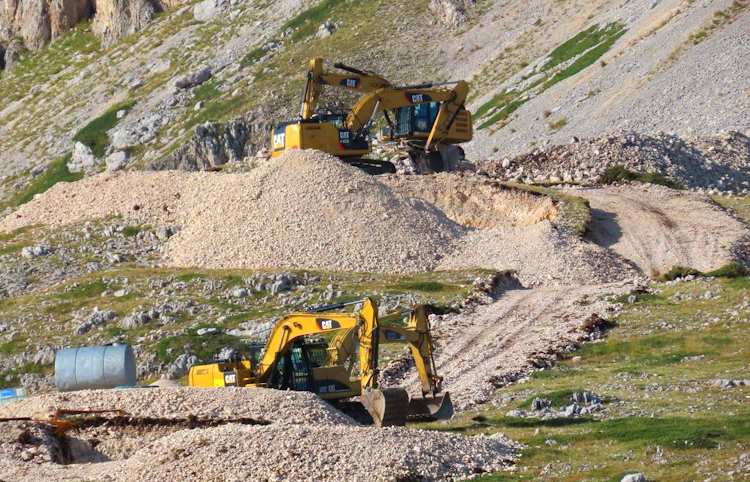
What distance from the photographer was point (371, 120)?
6216 cm

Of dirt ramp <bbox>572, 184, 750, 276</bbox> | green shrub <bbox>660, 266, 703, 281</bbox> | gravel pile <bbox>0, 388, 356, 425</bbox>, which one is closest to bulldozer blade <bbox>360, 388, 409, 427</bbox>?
gravel pile <bbox>0, 388, 356, 425</bbox>

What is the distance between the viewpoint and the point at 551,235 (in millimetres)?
55219

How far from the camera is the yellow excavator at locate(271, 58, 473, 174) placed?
199 ft

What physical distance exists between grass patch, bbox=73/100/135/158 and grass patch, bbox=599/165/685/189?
53342mm

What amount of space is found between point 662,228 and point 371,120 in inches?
501

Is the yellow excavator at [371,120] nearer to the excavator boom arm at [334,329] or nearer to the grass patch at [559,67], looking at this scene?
the grass patch at [559,67]

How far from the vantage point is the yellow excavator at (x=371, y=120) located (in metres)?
60.6

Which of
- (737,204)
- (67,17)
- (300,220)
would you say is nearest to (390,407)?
(300,220)

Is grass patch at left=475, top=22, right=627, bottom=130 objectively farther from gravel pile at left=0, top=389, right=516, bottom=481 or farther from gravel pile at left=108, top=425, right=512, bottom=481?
gravel pile at left=108, top=425, right=512, bottom=481

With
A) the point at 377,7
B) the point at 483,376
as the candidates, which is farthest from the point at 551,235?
the point at 377,7

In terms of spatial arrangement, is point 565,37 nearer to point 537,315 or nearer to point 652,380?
point 537,315

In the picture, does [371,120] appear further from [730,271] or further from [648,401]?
[648,401]

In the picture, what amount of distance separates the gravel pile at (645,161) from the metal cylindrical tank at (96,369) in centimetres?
3449

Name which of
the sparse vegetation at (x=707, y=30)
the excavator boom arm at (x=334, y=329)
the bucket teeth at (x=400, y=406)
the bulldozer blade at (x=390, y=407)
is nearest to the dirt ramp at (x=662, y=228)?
the sparse vegetation at (x=707, y=30)
